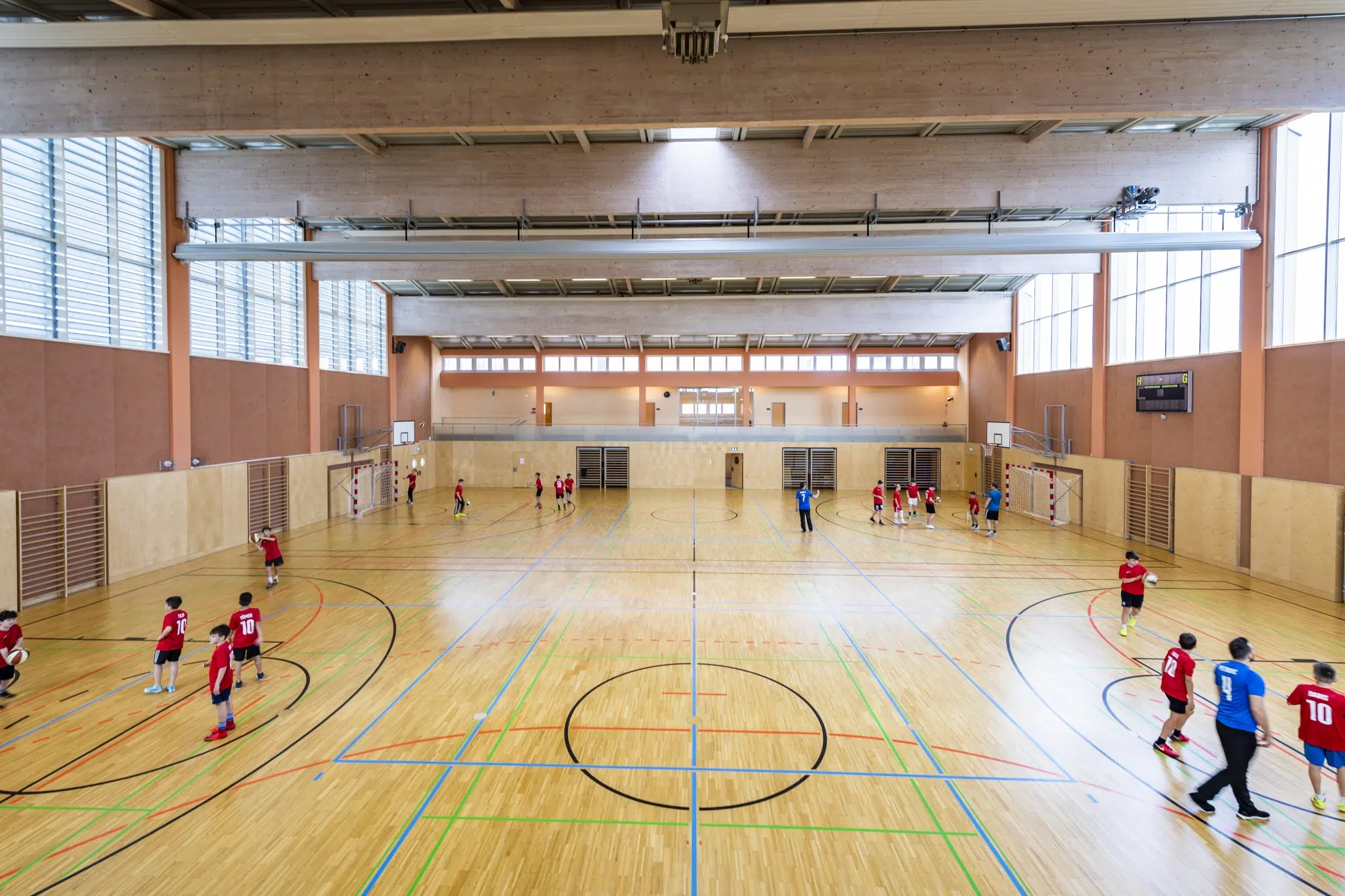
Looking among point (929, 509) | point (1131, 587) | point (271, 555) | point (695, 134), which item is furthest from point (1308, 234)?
point (271, 555)

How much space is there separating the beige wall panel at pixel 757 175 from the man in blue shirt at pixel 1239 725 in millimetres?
10559

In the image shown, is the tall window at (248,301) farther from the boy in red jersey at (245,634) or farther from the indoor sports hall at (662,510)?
the boy in red jersey at (245,634)

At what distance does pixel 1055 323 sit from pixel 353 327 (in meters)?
27.9

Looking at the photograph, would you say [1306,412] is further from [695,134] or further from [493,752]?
[493,752]

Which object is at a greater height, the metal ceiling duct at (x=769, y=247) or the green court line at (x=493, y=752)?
the metal ceiling duct at (x=769, y=247)

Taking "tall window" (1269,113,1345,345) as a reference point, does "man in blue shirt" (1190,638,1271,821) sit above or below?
below

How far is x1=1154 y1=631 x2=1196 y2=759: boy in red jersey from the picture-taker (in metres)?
6.64

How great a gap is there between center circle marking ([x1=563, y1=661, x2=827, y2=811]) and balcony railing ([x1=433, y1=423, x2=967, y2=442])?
23088 mm

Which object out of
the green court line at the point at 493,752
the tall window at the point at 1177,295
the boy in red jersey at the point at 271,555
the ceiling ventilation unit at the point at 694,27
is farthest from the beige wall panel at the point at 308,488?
the tall window at the point at 1177,295

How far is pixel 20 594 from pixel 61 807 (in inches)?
365

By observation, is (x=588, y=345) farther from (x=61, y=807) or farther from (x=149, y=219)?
(x=61, y=807)

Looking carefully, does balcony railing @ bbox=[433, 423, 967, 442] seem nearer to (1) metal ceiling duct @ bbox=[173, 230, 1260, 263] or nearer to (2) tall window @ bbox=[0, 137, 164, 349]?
(2) tall window @ bbox=[0, 137, 164, 349]

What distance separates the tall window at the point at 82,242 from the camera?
11766 millimetres

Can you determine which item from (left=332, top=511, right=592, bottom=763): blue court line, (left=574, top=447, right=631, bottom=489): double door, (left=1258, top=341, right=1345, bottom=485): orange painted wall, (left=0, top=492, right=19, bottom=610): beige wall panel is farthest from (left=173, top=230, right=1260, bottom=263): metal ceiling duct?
(left=574, top=447, right=631, bottom=489): double door
